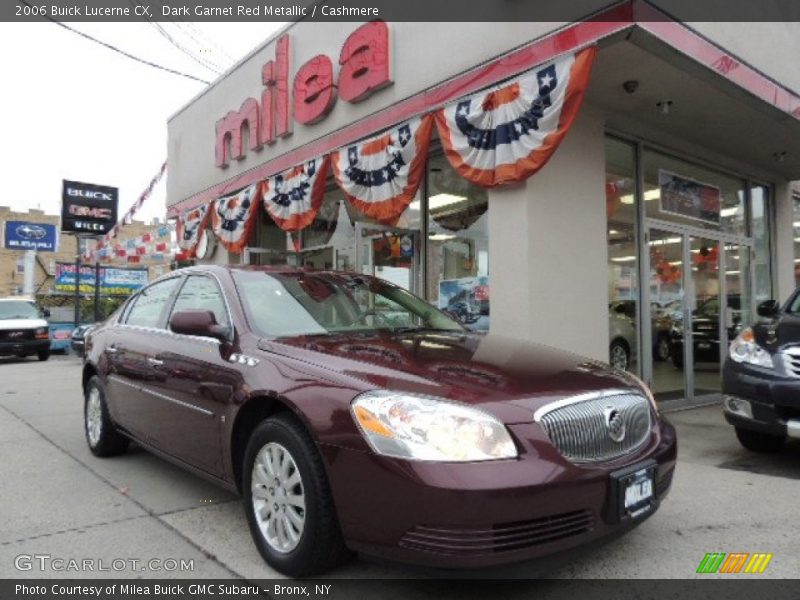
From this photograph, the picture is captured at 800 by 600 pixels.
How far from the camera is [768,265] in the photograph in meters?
10.3

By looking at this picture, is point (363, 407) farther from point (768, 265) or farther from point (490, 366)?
point (768, 265)

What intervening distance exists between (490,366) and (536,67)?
12.3 feet

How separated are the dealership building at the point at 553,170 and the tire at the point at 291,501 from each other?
353 centimetres

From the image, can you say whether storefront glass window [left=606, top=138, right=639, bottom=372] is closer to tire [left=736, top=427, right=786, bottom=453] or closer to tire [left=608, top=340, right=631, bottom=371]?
tire [left=608, top=340, right=631, bottom=371]

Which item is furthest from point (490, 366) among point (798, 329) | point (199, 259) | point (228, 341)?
point (199, 259)

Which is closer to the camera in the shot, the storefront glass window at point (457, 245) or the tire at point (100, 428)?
the tire at point (100, 428)

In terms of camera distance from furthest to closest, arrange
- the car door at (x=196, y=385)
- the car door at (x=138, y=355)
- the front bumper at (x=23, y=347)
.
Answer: the front bumper at (x=23, y=347), the car door at (x=138, y=355), the car door at (x=196, y=385)

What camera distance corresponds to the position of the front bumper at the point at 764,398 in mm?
4426

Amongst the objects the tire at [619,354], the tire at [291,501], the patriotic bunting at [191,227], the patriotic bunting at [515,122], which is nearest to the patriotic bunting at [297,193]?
the patriotic bunting at [515,122]

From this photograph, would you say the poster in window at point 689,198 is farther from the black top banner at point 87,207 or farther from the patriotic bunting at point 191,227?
the black top banner at point 87,207

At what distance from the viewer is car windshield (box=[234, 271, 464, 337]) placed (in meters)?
3.54

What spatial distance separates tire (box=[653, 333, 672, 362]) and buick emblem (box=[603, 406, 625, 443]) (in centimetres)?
516

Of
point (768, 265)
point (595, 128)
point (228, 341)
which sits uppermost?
point (595, 128)

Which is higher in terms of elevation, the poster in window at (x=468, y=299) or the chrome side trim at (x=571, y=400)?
the poster in window at (x=468, y=299)
